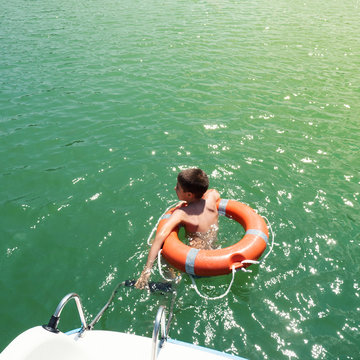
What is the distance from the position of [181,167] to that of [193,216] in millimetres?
2065

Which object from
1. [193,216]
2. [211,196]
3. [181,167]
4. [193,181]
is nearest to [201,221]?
[193,216]

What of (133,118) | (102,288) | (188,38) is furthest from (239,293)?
(188,38)

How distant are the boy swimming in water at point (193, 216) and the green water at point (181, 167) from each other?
1.46 feet

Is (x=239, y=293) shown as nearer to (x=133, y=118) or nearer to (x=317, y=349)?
(x=317, y=349)

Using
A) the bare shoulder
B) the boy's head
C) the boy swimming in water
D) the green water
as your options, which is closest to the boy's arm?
the boy swimming in water

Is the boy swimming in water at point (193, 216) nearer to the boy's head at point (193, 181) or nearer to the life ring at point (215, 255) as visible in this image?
the boy's head at point (193, 181)

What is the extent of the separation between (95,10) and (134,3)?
2.94 meters

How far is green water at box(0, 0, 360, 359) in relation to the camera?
3.50 metres

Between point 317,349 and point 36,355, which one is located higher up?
point 36,355

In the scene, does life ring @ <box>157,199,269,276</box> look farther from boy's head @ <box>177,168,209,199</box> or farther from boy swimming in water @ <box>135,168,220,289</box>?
boy's head @ <box>177,168,209,199</box>

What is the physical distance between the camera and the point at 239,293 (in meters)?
3.68

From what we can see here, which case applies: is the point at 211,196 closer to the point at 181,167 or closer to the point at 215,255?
the point at 215,255

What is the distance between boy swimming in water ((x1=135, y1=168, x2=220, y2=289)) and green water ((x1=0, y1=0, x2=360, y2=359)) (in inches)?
17.5

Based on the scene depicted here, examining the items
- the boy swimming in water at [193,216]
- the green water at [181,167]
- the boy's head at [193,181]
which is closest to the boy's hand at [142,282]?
the boy swimming in water at [193,216]
